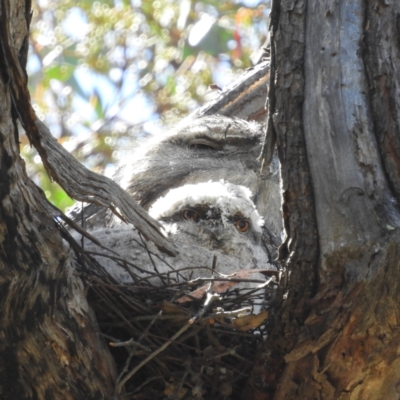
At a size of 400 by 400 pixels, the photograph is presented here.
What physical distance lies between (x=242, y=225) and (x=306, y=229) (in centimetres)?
135

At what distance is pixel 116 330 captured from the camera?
7.82ft

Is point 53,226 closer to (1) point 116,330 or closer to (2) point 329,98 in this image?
(1) point 116,330

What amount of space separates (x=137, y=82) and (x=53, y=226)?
5947mm

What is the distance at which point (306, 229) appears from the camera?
2100 mm

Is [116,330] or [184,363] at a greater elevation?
[116,330]

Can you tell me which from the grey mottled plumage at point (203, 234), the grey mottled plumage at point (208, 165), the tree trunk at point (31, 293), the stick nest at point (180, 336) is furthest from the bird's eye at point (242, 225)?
the tree trunk at point (31, 293)

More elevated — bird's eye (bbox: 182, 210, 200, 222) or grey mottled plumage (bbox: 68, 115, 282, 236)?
grey mottled plumage (bbox: 68, 115, 282, 236)

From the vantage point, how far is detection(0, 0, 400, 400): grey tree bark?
6.37 feet

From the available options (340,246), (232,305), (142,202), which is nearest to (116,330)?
(232,305)

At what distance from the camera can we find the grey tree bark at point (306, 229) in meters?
1.94

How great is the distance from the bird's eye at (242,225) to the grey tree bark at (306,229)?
1082 millimetres

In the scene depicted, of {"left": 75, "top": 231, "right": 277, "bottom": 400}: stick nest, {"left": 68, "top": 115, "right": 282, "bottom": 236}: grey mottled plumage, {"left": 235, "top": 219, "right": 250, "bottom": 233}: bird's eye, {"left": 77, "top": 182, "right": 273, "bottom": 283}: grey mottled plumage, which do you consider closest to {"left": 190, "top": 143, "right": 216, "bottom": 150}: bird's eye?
{"left": 68, "top": 115, "right": 282, "bottom": 236}: grey mottled plumage

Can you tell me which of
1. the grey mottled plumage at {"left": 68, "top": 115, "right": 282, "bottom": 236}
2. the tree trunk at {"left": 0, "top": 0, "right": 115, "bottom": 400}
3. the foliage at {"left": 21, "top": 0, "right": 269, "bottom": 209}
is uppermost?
the foliage at {"left": 21, "top": 0, "right": 269, "bottom": 209}

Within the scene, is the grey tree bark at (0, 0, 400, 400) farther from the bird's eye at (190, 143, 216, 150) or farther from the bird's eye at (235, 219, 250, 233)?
the bird's eye at (190, 143, 216, 150)
